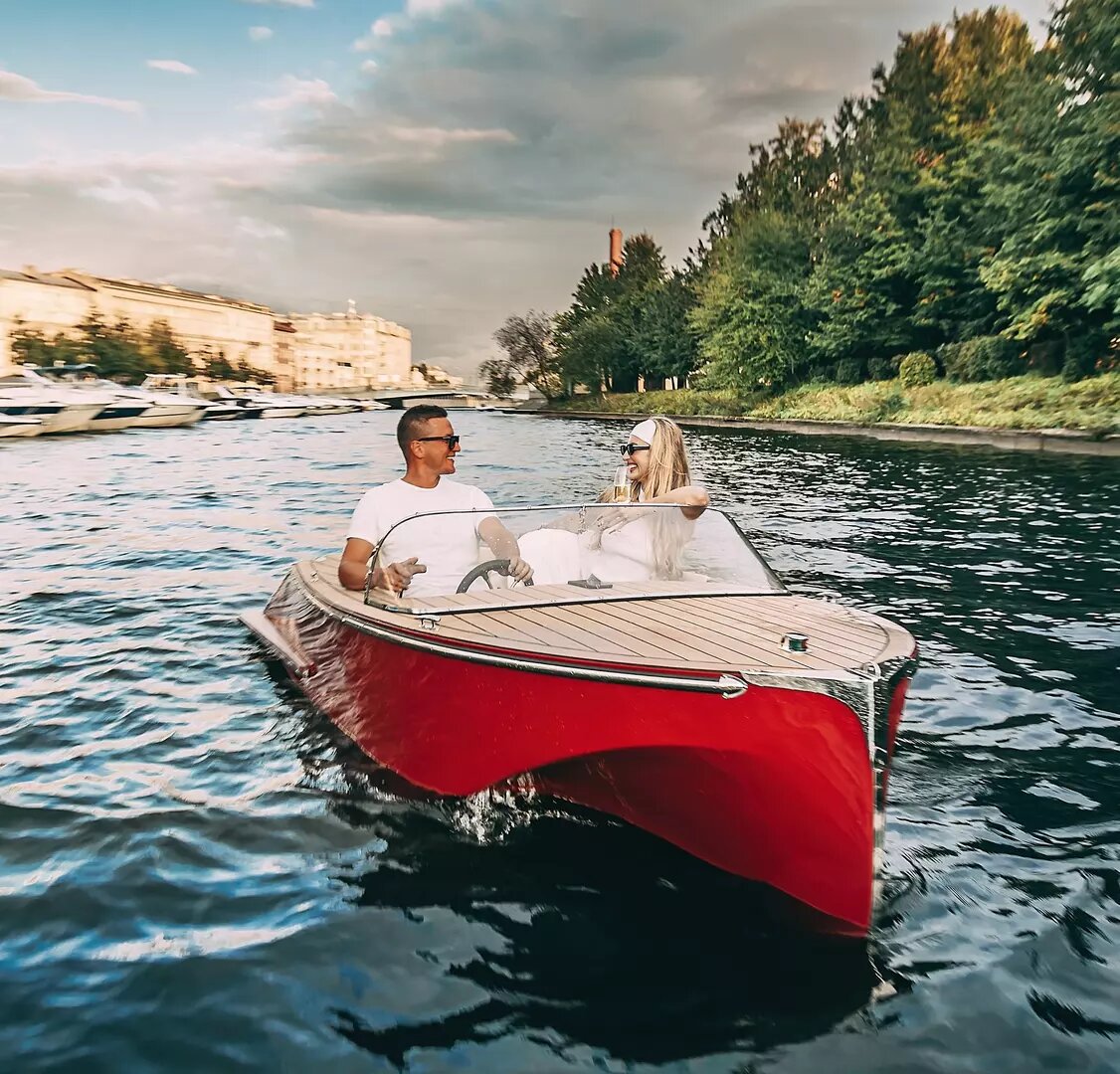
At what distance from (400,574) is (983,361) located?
109ft

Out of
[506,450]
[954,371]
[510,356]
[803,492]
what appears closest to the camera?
[803,492]

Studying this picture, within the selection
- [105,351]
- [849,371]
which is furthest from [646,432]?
[105,351]

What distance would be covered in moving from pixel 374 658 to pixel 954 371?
3446 cm

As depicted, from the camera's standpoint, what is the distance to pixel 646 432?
5.53m

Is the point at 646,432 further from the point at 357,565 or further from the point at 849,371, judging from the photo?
the point at 849,371

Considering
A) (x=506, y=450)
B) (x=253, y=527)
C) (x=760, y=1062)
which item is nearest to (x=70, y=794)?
(x=760, y=1062)

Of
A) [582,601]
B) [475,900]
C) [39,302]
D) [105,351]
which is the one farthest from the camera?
[39,302]

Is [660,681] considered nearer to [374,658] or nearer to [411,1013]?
[411,1013]

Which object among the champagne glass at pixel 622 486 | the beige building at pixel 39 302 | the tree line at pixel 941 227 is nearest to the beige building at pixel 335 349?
the beige building at pixel 39 302

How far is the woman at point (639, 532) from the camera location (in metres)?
4.80

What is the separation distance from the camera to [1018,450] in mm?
24531

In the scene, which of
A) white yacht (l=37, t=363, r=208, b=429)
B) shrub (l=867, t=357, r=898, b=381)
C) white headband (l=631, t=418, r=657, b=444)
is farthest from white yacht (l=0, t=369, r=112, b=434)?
white headband (l=631, t=418, r=657, b=444)

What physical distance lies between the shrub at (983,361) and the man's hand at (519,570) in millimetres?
32314

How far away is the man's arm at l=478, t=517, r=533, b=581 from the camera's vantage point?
484 centimetres
